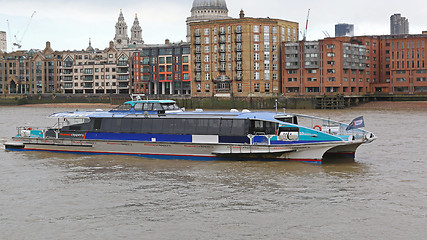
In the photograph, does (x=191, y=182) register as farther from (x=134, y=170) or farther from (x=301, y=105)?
(x=301, y=105)

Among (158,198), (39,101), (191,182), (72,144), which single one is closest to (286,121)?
(191,182)

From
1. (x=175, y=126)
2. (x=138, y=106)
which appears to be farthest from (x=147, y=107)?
(x=175, y=126)

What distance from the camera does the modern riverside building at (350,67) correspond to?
99.4 meters

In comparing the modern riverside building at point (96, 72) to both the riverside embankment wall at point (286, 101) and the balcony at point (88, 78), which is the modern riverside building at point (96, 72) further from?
the riverside embankment wall at point (286, 101)

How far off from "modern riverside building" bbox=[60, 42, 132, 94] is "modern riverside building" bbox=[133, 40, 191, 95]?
27.3 ft

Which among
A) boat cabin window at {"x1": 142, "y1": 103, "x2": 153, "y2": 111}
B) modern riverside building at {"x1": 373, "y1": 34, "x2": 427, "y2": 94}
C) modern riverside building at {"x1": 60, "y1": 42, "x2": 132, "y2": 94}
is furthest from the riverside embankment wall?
boat cabin window at {"x1": 142, "y1": 103, "x2": 153, "y2": 111}

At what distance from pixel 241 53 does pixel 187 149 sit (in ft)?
248

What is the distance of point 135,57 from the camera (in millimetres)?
125188

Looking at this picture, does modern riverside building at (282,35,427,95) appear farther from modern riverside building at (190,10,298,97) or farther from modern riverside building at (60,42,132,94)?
modern riverside building at (60,42,132,94)

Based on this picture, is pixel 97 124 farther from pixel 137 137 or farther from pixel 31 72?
pixel 31 72

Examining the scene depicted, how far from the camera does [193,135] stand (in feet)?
99.5

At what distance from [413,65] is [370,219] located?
306ft

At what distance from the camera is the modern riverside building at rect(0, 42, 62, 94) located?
144125mm

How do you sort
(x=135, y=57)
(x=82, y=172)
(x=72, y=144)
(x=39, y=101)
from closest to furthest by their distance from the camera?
(x=82, y=172), (x=72, y=144), (x=135, y=57), (x=39, y=101)
